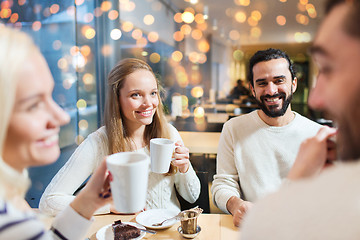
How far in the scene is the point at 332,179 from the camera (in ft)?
1.52

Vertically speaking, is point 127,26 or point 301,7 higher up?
point 301,7

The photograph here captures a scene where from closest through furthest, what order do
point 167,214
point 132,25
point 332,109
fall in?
point 332,109
point 167,214
point 132,25

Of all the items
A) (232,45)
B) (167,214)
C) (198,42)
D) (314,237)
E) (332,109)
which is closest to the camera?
(314,237)

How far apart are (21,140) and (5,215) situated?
→ 0.51 ft

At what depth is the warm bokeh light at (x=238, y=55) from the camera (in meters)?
6.46

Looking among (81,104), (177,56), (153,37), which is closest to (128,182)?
(81,104)

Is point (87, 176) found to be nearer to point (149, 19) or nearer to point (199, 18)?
point (149, 19)

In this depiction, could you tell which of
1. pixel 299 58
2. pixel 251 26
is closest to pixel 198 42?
pixel 251 26

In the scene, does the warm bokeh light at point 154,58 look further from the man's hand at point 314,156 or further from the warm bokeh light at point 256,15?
the man's hand at point 314,156

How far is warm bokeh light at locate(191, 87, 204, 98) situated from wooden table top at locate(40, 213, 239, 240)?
412 centimetres

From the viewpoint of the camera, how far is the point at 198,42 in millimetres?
6043

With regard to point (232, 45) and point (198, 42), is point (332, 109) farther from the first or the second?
point (232, 45)

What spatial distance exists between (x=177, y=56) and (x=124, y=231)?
422 centimetres

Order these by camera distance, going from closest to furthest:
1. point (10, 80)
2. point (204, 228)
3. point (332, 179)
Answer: point (332, 179), point (10, 80), point (204, 228)
